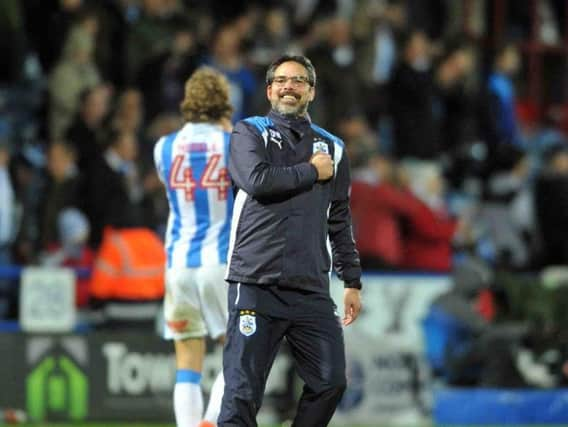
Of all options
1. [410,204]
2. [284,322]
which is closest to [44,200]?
[410,204]

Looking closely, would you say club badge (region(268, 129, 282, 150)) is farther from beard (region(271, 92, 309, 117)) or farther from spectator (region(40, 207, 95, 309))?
spectator (region(40, 207, 95, 309))

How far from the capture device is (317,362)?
7.73 meters

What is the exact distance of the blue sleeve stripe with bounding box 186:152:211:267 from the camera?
9.21 meters

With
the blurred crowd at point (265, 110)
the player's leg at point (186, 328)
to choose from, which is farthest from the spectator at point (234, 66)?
the player's leg at point (186, 328)

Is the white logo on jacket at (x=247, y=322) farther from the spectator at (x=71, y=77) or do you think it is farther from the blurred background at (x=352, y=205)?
the spectator at (x=71, y=77)

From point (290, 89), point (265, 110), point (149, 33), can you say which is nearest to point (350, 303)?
point (290, 89)

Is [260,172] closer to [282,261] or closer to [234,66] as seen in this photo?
[282,261]

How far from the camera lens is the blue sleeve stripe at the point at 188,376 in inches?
362

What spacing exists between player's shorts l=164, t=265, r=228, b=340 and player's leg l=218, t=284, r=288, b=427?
4.77 feet

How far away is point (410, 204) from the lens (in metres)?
15.2

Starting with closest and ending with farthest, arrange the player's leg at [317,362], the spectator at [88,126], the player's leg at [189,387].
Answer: the player's leg at [317,362]
the player's leg at [189,387]
the spectator at [88,126]

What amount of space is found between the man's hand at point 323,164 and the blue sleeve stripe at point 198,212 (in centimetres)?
157

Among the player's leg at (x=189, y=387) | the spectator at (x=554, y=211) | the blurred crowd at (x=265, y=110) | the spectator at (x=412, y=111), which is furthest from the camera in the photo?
the spectator at (x=412, y=111)

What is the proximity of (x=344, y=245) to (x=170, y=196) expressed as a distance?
1606 millimetres
